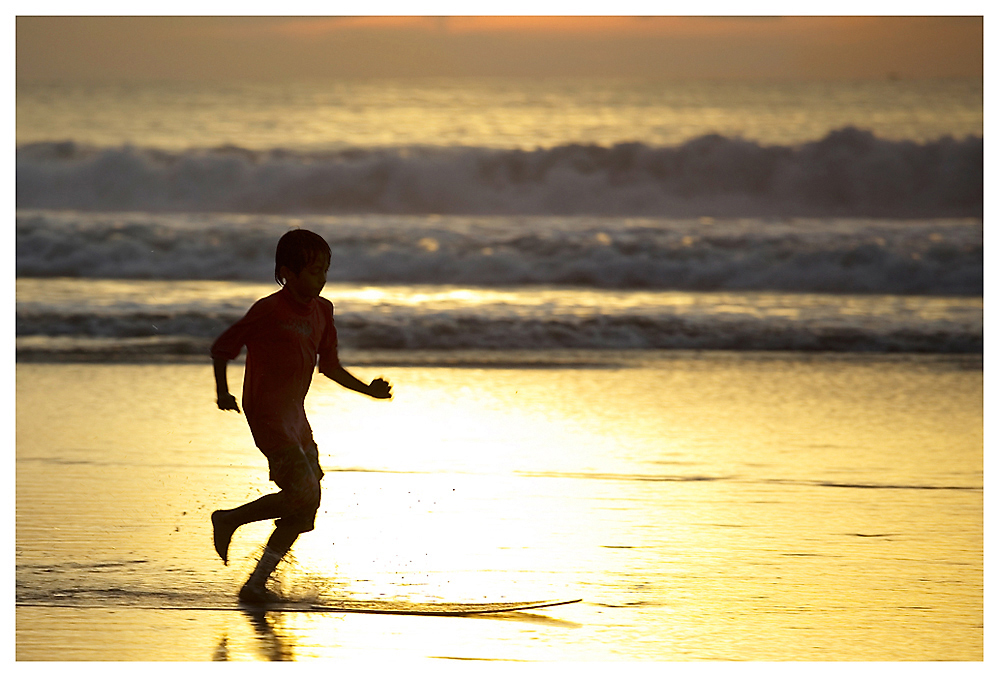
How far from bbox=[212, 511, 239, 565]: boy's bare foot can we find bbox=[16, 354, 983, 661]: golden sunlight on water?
0.16 metres

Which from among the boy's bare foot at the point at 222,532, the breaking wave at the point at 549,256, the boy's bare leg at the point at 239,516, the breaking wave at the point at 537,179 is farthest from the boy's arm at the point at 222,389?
the breaking wave at the point at 537,179

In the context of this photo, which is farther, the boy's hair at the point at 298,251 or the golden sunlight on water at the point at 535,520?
the boy's hair at the point at 298,251

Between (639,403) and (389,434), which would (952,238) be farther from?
(389,434)

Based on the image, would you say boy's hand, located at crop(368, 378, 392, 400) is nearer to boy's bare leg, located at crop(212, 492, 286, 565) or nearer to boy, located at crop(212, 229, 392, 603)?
boy, located at crop(212, 229, 392, 603)

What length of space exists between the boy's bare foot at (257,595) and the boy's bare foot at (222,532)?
0.65 feet

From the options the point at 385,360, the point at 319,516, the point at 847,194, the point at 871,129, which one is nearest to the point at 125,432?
the point at 319,516

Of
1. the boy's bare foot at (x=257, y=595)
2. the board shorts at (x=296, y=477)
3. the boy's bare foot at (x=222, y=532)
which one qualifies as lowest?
the boy's bare foot at (x=257, y=595)

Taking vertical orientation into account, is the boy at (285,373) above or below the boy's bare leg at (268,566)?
above

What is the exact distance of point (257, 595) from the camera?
4332 mm

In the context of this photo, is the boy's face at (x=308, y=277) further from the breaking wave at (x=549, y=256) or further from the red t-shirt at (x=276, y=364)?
the breaking wave at (x=549, y=256)

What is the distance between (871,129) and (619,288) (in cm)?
1356

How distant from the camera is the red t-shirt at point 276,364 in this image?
423 cm

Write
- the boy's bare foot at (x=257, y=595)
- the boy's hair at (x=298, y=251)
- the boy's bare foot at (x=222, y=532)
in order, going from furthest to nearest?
1. the boy's bare foot at (x=222, y=532)
2. the boy's bare foot at (x=257, y=595)
3. the boy's hair at (x=298, y=251)

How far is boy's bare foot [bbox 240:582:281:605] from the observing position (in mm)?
4320
